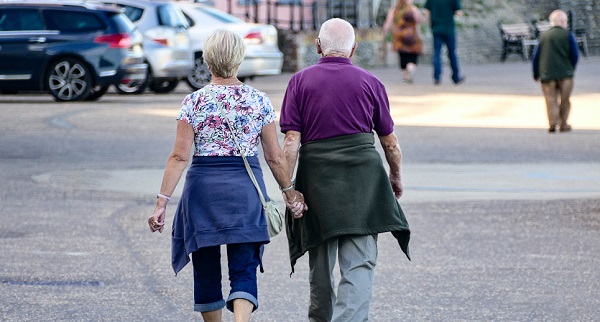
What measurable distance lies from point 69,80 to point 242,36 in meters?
4.12

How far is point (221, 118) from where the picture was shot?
5750mm

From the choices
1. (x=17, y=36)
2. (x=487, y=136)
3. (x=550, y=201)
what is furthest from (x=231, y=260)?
(x=17, y=36)

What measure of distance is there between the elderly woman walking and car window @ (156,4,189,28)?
18637mm

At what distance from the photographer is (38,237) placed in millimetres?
9164

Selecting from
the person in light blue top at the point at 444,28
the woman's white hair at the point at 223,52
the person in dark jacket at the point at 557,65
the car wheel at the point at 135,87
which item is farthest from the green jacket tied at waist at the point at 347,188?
the person in light blue top at the point at 444,28

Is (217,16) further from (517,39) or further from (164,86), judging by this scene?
(517,39)

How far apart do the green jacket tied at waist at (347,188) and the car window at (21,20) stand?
55.1ft

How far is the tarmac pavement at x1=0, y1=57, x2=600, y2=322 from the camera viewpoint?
701 centimetres

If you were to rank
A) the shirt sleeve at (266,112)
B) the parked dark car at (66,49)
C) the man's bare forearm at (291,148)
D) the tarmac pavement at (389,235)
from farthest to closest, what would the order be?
the parked dark car at (66,49) < the tarmac pavement at (389,235) < the man's bare forearm at (291,148) < the shirt sleeve at (266,112)

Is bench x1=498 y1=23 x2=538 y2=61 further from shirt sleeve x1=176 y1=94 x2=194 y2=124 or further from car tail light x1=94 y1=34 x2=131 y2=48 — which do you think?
shirt sleeve x1=176 y1=94 x2=194 y2=124

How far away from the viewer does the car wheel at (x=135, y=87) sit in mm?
24000

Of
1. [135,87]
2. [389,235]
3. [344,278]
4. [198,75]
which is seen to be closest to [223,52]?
[344,278]

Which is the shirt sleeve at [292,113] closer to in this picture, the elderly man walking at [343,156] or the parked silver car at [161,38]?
the elderly man walking at [343,156]

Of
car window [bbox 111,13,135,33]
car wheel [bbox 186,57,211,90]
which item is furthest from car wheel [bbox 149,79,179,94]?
car window [bbox 111,13,135,33]
